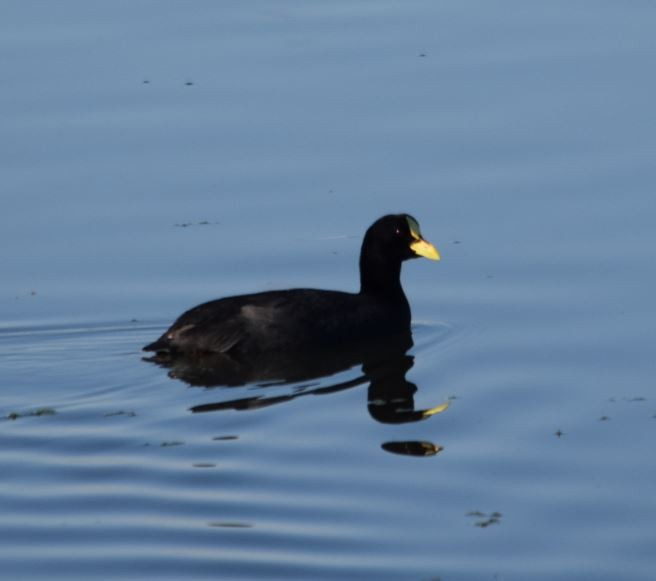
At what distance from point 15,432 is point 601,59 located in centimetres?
887

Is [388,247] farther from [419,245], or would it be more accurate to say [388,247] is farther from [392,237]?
[419,245]

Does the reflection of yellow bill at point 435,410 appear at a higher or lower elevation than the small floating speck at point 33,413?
lower

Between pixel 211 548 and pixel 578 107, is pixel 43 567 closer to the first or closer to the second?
pixel 211 548

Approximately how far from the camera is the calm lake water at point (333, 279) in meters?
8.77

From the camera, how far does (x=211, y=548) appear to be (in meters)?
8.47

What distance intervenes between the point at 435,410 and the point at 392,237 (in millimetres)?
2540

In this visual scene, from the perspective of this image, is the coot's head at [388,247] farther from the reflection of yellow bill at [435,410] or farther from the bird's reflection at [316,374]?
the reflection of yellow bill at [435,410]

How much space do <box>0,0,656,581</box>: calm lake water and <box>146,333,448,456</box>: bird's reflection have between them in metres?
0.05

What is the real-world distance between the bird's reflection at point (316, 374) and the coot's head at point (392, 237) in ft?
2.54

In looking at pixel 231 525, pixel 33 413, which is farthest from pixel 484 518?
pixel 33 413

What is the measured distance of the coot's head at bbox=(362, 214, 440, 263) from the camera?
13.0 metres

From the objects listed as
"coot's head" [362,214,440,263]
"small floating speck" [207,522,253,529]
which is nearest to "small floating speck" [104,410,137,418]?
"small floating speck" [207,522,253,529]

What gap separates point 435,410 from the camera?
35.4 feet

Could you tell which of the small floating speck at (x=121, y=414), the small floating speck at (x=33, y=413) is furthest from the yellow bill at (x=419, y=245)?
the small floating speck at (x=33, y=413)
